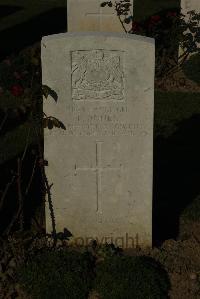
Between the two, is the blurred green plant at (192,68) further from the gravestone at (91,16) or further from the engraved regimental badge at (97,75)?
the engraved regimental badge at (97,75)

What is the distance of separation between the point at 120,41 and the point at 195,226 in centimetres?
209

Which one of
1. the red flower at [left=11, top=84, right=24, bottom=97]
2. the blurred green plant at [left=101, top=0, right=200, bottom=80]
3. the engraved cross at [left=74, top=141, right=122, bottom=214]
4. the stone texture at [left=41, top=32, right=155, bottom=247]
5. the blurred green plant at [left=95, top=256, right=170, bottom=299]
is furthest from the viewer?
the blurred green plant at [left=101, top=0, right=200, bottom=80]

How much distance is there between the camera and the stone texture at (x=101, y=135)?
16.2ft

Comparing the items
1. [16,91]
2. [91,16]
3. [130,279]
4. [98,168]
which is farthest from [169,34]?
[130,279]

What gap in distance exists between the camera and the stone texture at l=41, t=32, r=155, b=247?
4.94 meters

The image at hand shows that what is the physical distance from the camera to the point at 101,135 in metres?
5.18

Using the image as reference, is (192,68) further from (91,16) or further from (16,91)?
(16,91)

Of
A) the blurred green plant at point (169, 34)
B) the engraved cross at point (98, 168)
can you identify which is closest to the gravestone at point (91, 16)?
the blurred green plant at point (169, 34)

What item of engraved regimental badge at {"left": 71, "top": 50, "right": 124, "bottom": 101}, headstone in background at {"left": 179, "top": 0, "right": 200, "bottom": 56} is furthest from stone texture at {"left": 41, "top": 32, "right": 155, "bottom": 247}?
headstone in background at {"left": 179, "top": 0, "right": 200, "bottom": 56}

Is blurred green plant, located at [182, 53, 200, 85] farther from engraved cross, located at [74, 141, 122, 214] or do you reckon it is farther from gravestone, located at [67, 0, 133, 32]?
engraved cross, located at [74, 141, 122, 214]

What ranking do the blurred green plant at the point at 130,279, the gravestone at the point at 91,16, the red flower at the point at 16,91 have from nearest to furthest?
the blurred green plant at the point at 130,279
the red flower at the point at 16,91
the gravestone at the point at 91,16

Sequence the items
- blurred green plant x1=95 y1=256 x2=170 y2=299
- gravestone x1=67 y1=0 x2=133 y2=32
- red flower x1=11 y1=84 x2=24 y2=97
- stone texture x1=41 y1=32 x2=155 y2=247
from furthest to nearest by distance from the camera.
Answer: gravestone x1=67 y1=0 x2=133 y2=32
red flower x1=11 y1=84 x2=24 y2=97
stone texture x1=41 y1=32 x2=155 y2=247
blurred green plant x1=95 y1=256 x2=170 y2=299

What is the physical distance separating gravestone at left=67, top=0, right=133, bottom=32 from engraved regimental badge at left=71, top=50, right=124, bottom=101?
19.0 ft

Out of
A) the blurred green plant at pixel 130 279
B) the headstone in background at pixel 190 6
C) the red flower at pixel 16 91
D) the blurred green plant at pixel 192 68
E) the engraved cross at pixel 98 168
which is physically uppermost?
the headstone in background at pixel 190 6
